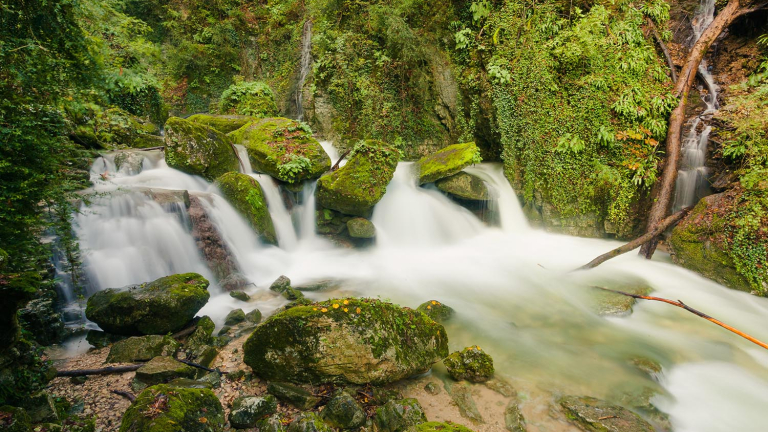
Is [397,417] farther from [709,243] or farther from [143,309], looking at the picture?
[709,243]

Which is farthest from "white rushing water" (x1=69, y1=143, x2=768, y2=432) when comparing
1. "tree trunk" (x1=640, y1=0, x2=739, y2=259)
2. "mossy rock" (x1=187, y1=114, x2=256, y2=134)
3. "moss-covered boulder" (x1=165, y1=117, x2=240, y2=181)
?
"mossy rock" (x1=187, y1=114, x2=256, y2=134)

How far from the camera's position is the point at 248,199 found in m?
7.11

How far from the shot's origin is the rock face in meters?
6.09

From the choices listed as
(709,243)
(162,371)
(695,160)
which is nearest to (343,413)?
(162,371)

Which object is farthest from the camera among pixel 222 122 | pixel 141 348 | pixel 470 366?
pixel 222 122

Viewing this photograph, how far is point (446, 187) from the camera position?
29.8ft

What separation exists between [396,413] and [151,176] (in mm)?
7364

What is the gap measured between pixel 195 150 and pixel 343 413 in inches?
274


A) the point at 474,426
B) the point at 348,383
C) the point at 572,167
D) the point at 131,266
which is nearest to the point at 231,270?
the point at 131,266

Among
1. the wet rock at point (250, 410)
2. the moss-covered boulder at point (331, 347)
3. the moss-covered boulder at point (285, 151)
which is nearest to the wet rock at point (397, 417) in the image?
the moss-covered boulder at point (331, 347)

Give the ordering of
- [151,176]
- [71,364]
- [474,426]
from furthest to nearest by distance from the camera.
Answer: [151,176], [71,364], [474,426]

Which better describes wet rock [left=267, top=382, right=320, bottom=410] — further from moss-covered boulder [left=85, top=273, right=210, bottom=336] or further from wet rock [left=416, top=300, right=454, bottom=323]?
wet rock [left=416, top=300, right=454, bottom=323]

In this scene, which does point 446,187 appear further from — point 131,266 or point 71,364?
point 71,364

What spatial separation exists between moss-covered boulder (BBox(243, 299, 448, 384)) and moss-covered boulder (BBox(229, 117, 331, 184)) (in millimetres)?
4956
